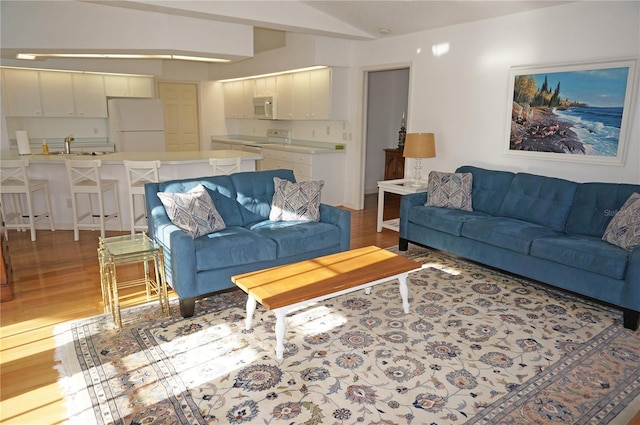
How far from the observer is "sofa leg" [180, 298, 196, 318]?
10.5ft

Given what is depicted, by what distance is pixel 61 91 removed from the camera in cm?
749

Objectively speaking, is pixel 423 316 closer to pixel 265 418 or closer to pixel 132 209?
pixel 265 418

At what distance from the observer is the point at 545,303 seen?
139 inches

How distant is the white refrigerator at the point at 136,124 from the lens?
7711 mm

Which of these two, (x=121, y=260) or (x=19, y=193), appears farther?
(x=19, y=193)

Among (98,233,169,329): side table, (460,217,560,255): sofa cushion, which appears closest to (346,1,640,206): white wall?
(460,217,560,255): sofa cushion

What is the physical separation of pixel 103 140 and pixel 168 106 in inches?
59.7

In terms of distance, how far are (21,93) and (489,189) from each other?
736cm

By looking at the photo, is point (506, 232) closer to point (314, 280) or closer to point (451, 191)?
point (451, 191)

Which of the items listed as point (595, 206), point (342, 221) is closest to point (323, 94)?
point (342, 221)

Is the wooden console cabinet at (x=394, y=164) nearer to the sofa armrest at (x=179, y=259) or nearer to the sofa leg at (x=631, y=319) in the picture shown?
the sofa leg at (x=631, y=319)

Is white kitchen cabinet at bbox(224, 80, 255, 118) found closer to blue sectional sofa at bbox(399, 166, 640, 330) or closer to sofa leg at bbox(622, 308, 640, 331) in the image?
blue sectional sofa at bbox(399, 166, 640, 330)

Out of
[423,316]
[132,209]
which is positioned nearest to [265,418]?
[423,316]

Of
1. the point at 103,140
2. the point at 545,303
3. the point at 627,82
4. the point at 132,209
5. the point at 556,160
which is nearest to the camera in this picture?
the point at 545,303
